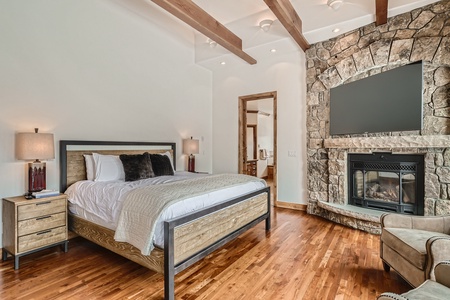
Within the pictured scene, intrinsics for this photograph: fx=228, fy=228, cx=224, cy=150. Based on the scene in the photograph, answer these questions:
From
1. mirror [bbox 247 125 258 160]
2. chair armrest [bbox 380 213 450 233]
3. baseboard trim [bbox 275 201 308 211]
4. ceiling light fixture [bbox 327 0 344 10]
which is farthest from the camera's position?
mirror [bbox 247 125 258 160]

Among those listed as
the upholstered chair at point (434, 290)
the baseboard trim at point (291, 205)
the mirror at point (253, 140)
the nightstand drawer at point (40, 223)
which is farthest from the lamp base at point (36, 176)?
the mirror at point (253, 140)

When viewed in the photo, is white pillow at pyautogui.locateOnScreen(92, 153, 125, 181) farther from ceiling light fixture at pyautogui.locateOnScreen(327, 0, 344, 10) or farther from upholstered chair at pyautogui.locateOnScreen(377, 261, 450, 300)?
ceiling light fixture at pyautogui.locateOnScreen(327, 0, 344, 10)

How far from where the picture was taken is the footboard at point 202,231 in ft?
5.89

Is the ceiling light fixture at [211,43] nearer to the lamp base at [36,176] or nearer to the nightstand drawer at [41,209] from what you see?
the lamp base at [36,176]

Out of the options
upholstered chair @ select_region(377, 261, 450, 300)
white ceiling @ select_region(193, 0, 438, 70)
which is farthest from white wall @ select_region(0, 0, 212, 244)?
upholstered chair @ select_region(377, 261, 450, 300)

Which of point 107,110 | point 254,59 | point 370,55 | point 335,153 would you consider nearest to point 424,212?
point 335,153

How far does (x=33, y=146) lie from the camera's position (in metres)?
2.53

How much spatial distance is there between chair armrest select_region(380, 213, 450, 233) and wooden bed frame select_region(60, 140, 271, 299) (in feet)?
4.82

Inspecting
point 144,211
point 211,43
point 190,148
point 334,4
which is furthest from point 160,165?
point 334,4

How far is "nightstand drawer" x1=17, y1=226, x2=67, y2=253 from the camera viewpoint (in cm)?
236

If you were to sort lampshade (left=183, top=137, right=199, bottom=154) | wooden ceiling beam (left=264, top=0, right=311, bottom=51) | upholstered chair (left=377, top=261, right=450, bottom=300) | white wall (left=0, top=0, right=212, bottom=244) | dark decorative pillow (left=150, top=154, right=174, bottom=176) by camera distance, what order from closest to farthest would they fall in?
1. upholstered chair (left=377, top=261, right=450, bottom=300)
2. white wall (left=0, top=0, right=212, bottom=244)
3. wooden ceiling beam (left=264, top=0, right=311, bottom=51)
4. dark decorative pillow (left=150, top=154, right=174, bottom=176)
5. lampshade (left=183, top=137, right=199, bottom=154)

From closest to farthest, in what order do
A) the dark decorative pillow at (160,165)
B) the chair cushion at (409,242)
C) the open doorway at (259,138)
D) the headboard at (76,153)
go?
the chair cushion at (409,242) → the headboard at (76,153) → the dark decorative pillow at (160,165) → the open doorway at (259,138)

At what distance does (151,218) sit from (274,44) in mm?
3806

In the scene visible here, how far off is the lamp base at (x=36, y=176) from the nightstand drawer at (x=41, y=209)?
0.32 meters
